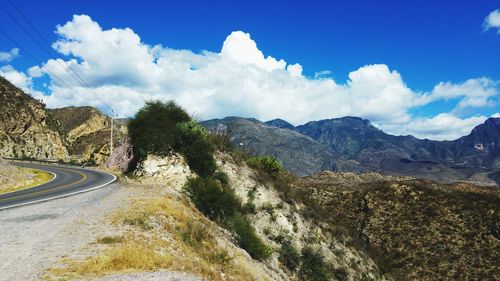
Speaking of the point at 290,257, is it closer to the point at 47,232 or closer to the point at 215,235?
the point at 215,235

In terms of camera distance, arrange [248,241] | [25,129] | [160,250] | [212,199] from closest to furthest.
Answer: [160,250] → [248,241] → [212,199] → [25,129]

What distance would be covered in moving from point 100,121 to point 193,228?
129 metres

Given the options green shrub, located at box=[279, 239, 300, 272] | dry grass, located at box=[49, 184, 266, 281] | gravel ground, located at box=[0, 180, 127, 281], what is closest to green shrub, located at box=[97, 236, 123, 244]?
dry grass, located at box=[49, 184, 266, 281]

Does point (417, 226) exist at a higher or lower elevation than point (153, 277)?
lower

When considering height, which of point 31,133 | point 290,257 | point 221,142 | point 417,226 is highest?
point 31,133

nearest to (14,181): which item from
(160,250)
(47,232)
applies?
(47,232)

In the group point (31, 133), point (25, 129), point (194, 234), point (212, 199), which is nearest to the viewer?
point (194, 234)

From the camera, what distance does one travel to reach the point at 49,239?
43.7 feet

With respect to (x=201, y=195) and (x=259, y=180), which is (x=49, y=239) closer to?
(x=201, y=195)

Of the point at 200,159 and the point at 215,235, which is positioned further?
the point at 200,159

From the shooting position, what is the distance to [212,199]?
25.0m

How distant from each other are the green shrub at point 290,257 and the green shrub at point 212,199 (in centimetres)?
406

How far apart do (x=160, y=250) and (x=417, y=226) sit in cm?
3959

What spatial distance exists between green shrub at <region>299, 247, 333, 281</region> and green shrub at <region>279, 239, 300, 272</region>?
53 centimetres
